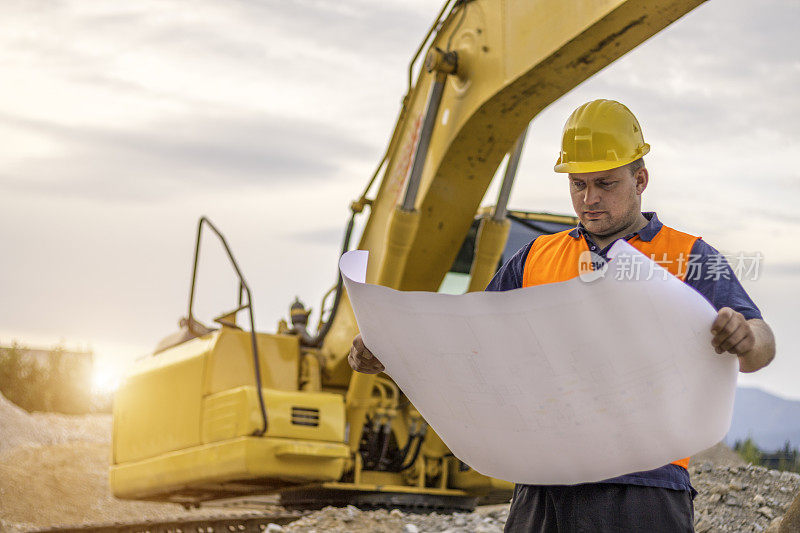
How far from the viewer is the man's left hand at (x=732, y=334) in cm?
157

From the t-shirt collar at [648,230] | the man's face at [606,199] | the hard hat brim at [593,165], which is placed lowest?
the t-shirt collar at [648,230]

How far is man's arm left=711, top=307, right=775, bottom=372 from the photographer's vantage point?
157 centimetres

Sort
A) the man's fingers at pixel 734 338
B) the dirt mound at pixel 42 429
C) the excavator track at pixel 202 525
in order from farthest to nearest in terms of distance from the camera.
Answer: the dirt mound at pixel 42 429, the excavator track at pixel 202 525, the man's fingers at pixel 734 338

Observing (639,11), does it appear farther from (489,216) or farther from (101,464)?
(101,464)

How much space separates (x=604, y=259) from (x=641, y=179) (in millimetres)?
238

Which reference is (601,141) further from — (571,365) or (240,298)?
(240,298)

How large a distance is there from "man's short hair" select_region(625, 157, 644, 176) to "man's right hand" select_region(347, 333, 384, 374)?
2.40 ft

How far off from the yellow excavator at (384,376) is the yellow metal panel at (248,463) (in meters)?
0.01

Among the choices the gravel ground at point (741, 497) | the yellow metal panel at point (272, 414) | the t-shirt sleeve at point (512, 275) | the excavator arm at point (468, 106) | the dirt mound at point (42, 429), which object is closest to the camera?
the t-shirt sleeve at point (512, 275)

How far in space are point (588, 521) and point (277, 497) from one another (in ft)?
16.5

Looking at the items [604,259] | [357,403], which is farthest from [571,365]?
[357,403]

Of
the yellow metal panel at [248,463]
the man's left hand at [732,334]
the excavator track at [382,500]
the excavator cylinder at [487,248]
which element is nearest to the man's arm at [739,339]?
the man's left hand at [732,334]

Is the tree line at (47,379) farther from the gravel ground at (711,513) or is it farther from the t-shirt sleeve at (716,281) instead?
the t-shirt sleeve at (716,281)

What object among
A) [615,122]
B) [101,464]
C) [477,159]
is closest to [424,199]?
[477,159]
